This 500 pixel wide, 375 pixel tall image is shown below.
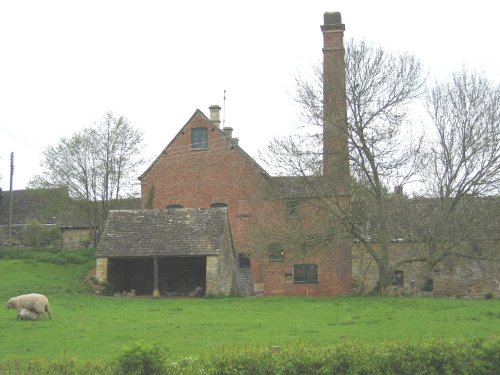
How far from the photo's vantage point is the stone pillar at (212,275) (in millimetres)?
34938

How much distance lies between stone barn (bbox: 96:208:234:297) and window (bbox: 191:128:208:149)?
8.19 m

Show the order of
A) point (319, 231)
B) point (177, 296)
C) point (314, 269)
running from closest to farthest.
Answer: point (319, 231), point (177, 296), point (314, 269)

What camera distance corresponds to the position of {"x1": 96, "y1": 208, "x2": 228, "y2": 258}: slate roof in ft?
118

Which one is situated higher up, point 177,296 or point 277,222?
point 277,222

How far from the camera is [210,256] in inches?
1393

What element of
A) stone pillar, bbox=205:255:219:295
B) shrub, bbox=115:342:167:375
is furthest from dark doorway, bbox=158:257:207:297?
shrub, bbox=115:342:167:375

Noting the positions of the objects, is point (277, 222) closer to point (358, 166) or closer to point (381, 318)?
point (358, 166)

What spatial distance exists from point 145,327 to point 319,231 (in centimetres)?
1480

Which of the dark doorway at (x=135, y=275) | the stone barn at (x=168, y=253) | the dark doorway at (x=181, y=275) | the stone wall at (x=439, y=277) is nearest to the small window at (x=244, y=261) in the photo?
the stone barn at (x=168, y=253)

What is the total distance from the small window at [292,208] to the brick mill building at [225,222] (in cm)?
5

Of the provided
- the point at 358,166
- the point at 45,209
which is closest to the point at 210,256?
the point at 358,166

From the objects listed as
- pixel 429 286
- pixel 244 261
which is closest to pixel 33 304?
pixel 244 261

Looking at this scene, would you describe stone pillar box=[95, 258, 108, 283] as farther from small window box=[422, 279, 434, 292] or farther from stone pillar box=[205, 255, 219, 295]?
small window box=[422, 279, 434, 292]

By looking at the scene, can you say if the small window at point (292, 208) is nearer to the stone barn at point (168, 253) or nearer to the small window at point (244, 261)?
the stone barn at point (168, 253)
